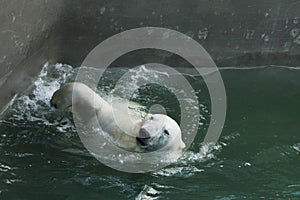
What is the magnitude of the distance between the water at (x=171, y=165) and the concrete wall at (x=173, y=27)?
14.6 inches

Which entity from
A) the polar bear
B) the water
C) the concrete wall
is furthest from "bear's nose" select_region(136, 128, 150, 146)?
the concrete wall

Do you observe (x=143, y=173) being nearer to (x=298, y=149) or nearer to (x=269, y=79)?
(x=298, y=149)

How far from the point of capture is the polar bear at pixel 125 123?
144 inches

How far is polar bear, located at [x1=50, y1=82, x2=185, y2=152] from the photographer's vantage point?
3.65m

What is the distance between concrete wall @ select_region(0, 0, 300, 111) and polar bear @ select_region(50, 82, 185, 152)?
2.04ft

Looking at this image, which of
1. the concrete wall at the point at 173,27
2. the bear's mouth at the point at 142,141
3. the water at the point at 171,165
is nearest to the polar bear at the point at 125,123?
the bear's mouth at the point at 142,141

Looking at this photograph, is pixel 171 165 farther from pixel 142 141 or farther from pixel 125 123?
pixel 125 123

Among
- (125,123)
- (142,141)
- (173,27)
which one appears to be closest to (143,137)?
(142,141)

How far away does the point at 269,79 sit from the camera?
5.13 m

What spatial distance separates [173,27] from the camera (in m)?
5.12

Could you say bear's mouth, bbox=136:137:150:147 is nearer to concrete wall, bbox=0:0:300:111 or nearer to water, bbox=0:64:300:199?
water, bbox=0:64:300:199

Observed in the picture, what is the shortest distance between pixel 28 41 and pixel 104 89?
0.81m

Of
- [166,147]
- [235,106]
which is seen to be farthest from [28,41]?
[235,106]

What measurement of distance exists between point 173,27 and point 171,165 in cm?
191
